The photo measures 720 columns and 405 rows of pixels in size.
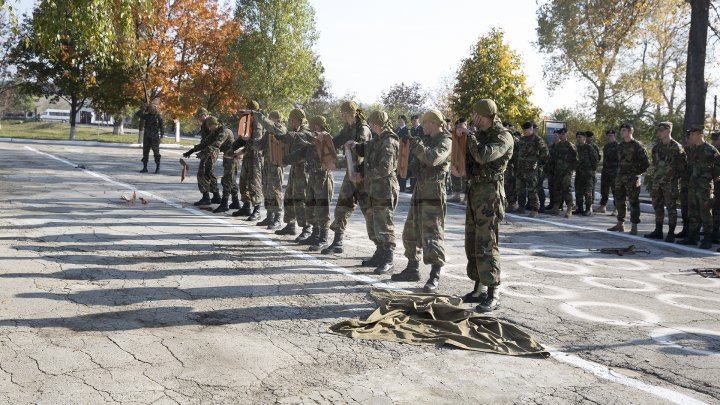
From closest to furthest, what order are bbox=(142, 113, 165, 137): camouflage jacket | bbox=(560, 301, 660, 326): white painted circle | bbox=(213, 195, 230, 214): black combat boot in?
bbox=(560, 301, 660, 326): white painted circle, bbox=(213, 195, 230, 214): black combat boot, bbox=(142, 113, 165, 137): camouflage jacket

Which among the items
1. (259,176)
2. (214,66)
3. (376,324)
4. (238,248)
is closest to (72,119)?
(214,66)

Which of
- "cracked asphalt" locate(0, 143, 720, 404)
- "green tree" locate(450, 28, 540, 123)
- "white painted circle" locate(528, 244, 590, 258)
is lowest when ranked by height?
"cracked asphalt" locate(0, 143, 720, 404)

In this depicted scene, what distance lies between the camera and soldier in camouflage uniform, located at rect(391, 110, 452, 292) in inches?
272

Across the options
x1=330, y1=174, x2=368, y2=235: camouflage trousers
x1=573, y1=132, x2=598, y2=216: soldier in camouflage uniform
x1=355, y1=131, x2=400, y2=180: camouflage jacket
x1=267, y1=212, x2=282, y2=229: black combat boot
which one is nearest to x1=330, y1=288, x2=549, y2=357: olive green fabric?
x1=355, y1=131, x2=400, y2=180: camouflage jacket

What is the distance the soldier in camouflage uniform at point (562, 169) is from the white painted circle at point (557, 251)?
5.15m

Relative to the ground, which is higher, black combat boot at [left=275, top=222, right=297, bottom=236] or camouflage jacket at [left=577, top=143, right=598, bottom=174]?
camouflage jacket at [left=577, top=143, right=598, bottom=174]

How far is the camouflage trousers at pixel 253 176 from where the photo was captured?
11734 mm

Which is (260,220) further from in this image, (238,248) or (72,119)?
(72,119)

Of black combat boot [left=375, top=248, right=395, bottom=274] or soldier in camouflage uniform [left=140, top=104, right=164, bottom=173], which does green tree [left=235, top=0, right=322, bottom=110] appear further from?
black combat boot [left=375, top=248, right=395, bottom=274]

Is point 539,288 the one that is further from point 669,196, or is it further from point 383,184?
point 669,196

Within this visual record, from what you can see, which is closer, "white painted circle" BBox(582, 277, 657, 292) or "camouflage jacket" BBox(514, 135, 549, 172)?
"white painted circle" BBox(582, 277, 657, 292)

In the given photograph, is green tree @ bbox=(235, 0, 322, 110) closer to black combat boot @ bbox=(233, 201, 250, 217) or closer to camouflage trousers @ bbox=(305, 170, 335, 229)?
black combat boot @ bbox=(233, 201, 250, 217)

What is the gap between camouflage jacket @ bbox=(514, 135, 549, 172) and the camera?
14898mm

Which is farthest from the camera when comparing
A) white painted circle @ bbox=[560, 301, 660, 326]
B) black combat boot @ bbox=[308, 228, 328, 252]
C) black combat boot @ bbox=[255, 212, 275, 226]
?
black combat boot @ bbox=[255, 212, 275, 226]
